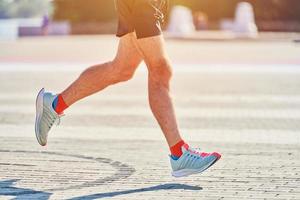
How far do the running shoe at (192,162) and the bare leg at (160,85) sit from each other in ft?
0.41

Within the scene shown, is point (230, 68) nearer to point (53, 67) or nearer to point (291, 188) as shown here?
point (53, 67)

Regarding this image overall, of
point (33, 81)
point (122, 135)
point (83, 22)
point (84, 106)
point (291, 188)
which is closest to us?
point (291, 188)

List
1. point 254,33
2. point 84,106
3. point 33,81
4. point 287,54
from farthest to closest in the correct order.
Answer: point 254,33 → point 287,54 → point 33,81 → point 84,106

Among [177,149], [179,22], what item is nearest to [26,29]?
[179,22]

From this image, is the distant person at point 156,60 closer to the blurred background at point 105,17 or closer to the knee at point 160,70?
the knee at point 160,70

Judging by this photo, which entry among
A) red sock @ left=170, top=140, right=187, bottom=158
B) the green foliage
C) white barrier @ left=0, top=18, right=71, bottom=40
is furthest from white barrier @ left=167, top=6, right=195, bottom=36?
red sock @ left=170, top=140, right=187, bottom=158

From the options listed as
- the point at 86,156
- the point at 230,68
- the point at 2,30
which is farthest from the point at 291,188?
the point at 2,30

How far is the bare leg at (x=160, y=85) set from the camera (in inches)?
193

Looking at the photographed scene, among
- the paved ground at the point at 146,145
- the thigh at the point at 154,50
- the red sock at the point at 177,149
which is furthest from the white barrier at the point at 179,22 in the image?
the red sock at the point at 177,149

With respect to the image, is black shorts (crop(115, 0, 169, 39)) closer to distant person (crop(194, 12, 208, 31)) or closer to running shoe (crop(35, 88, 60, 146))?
running shoe (crop(35, 88, 60, 146))

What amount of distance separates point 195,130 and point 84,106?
223 cm

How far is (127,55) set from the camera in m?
5.21

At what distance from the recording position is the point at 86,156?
568 centimetres

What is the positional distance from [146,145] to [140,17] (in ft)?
5.14
